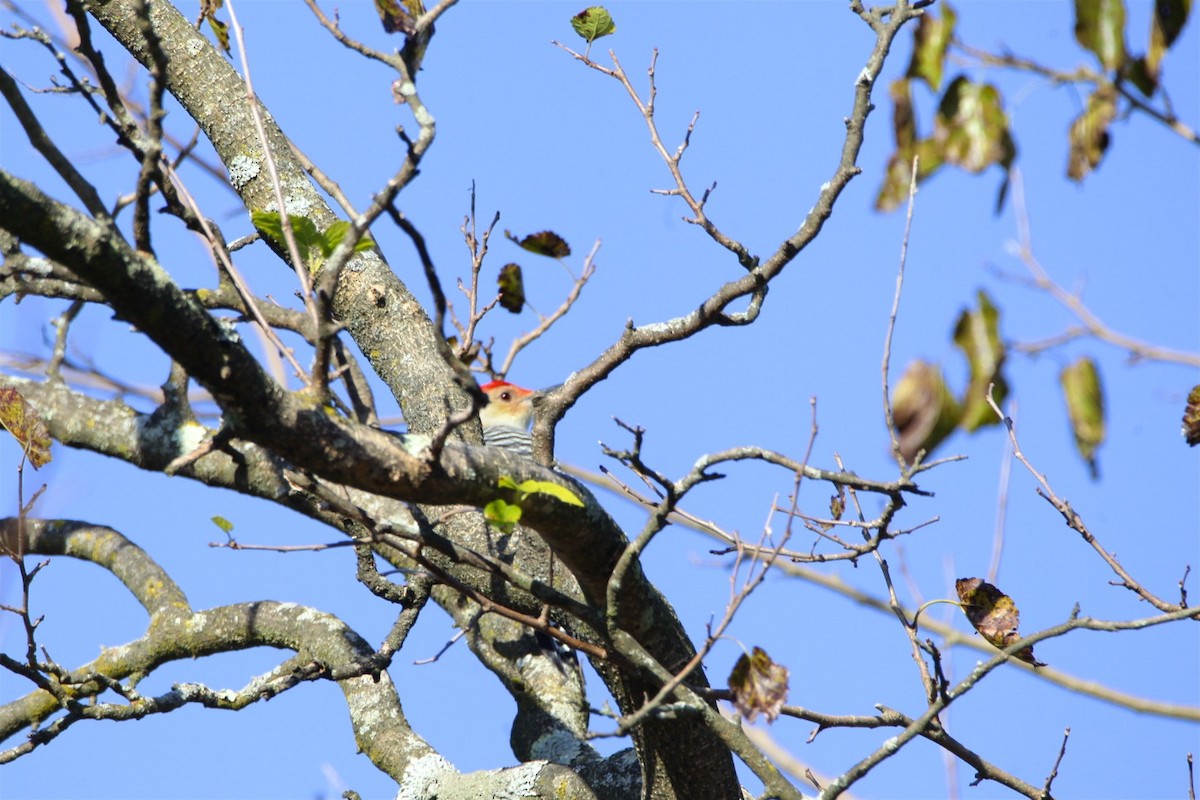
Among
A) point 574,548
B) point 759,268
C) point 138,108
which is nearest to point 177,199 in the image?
point 574,548

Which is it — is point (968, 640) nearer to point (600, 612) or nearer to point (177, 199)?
point (600, 612)

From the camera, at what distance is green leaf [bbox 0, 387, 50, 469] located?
3.88 metres

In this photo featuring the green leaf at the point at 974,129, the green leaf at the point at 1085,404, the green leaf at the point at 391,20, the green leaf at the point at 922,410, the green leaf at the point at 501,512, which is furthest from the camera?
the green leaf at the point at 974,129

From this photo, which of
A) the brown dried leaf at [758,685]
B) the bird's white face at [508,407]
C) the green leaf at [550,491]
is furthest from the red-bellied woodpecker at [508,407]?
the brown dried leaf at [758,685]

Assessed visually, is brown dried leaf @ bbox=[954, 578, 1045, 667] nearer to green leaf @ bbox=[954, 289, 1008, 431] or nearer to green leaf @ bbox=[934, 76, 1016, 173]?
green leaf @ bbox=[954, 289, 1008, 431]

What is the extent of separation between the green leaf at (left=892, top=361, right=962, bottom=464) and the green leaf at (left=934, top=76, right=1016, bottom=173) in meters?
1.12

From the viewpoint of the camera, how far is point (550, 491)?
2760 mm

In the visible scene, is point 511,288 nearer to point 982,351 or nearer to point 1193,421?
point 982,351

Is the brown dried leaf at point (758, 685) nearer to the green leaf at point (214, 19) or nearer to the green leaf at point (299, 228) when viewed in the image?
the green leaf at point (299, 228)

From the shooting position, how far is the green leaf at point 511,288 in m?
4.51

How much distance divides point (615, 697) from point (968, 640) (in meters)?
3.64

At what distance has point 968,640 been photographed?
6.67 meters

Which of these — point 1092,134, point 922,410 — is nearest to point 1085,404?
point 922,410

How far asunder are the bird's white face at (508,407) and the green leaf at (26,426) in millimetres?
4603
